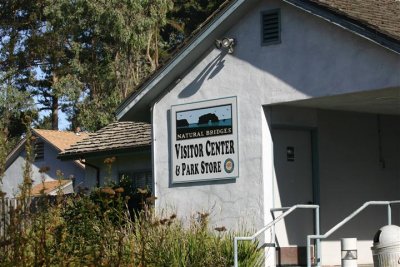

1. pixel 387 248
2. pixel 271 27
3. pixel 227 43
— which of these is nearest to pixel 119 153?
pixel 227 43

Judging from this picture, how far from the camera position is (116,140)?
2705 centimetres

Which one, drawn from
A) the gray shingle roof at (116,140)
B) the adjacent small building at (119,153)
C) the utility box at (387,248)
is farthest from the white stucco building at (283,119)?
the gray shingle roof at (116,140)

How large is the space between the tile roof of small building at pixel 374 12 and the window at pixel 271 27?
1030 mm

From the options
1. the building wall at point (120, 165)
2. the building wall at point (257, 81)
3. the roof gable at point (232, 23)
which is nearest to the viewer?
the roof gable at point (232, 23)

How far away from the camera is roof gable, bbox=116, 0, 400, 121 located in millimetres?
15609

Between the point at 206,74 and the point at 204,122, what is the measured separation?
0.96m

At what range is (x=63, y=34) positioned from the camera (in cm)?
5228

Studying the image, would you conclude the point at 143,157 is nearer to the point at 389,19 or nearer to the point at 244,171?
the point at 244,171

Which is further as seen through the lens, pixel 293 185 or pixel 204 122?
pixel 204 122

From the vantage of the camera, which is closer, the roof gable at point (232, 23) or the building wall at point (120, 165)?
the roof gable at point (232, 23)

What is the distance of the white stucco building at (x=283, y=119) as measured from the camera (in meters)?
16.4

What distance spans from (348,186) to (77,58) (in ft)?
116

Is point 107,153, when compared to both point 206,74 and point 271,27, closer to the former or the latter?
point 206,74

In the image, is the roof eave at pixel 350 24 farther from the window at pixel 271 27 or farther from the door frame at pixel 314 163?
the door frame at pixel 314 163
